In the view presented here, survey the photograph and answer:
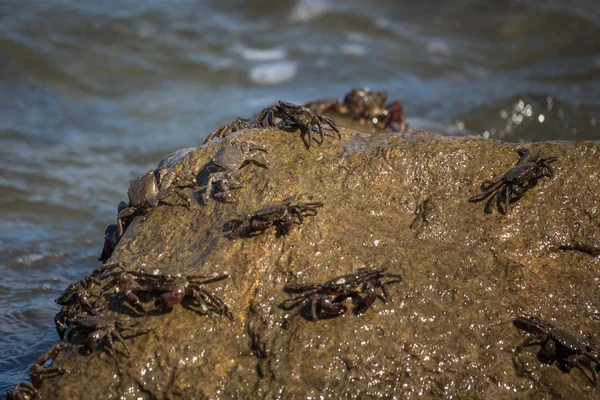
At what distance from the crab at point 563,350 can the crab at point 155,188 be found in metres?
2.48

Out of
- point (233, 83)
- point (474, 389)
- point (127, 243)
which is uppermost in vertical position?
point (127, 243)

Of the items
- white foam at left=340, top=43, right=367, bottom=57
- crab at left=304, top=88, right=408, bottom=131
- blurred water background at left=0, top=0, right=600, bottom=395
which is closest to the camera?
crab at left=304, top=88, right=408, bottom=131

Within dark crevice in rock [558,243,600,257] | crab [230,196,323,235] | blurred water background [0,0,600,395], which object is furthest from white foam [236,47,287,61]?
dark crevice in rock [558,243,600,257]

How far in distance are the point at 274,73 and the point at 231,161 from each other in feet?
34.9

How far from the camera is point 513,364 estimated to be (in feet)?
12.8

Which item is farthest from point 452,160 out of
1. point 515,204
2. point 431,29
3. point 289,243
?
point 431,29

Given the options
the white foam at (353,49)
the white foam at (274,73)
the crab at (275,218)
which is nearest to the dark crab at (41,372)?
the crab at (275,218)

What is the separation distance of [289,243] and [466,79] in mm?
10687

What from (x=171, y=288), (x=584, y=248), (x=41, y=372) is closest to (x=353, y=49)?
(x=584, y=248)

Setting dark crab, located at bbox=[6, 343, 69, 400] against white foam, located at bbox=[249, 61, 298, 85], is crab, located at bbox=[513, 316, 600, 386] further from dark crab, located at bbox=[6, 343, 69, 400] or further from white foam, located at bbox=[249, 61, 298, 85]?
white foam, located at bbox=[249, 61, 298, 85]

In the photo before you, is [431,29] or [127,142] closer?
[127,142]

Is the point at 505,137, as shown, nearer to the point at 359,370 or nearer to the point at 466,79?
the point at 466,79

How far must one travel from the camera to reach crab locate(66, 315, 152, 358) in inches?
155

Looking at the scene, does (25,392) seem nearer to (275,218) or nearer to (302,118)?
(275,218)
